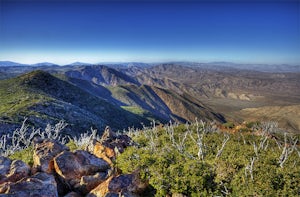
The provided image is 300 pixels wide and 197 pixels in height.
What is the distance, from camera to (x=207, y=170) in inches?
389

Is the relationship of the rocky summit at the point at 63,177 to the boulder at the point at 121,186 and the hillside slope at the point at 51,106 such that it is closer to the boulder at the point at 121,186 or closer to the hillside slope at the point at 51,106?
the boulder at the point at 121,186

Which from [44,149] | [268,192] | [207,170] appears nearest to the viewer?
[268,192]

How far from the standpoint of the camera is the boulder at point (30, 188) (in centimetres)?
740

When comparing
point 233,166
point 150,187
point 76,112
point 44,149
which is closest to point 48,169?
point 44,149

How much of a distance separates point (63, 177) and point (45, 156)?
1477 mm

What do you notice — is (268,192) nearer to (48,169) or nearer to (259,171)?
(259,171)

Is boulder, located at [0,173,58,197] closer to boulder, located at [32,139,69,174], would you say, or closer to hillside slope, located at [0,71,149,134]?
boulder, located at [32,139,69,174]

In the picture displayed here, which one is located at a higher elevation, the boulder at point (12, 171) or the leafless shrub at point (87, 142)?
the boulder at point (12, 171)

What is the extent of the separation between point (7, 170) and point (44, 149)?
70.4 inches

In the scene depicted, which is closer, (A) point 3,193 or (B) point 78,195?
(A) point 3,193

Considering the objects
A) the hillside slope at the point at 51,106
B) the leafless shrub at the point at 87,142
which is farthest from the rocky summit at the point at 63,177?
the hillside slope at the point at 51,106

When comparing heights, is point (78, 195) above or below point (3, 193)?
below

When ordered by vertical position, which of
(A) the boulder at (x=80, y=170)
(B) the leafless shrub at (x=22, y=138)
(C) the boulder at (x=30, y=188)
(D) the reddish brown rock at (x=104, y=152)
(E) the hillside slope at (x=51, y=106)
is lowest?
(E) the hillside slope at (x=51, y=106)

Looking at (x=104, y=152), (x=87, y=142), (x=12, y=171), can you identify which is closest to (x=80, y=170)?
(x=12, y=171)
